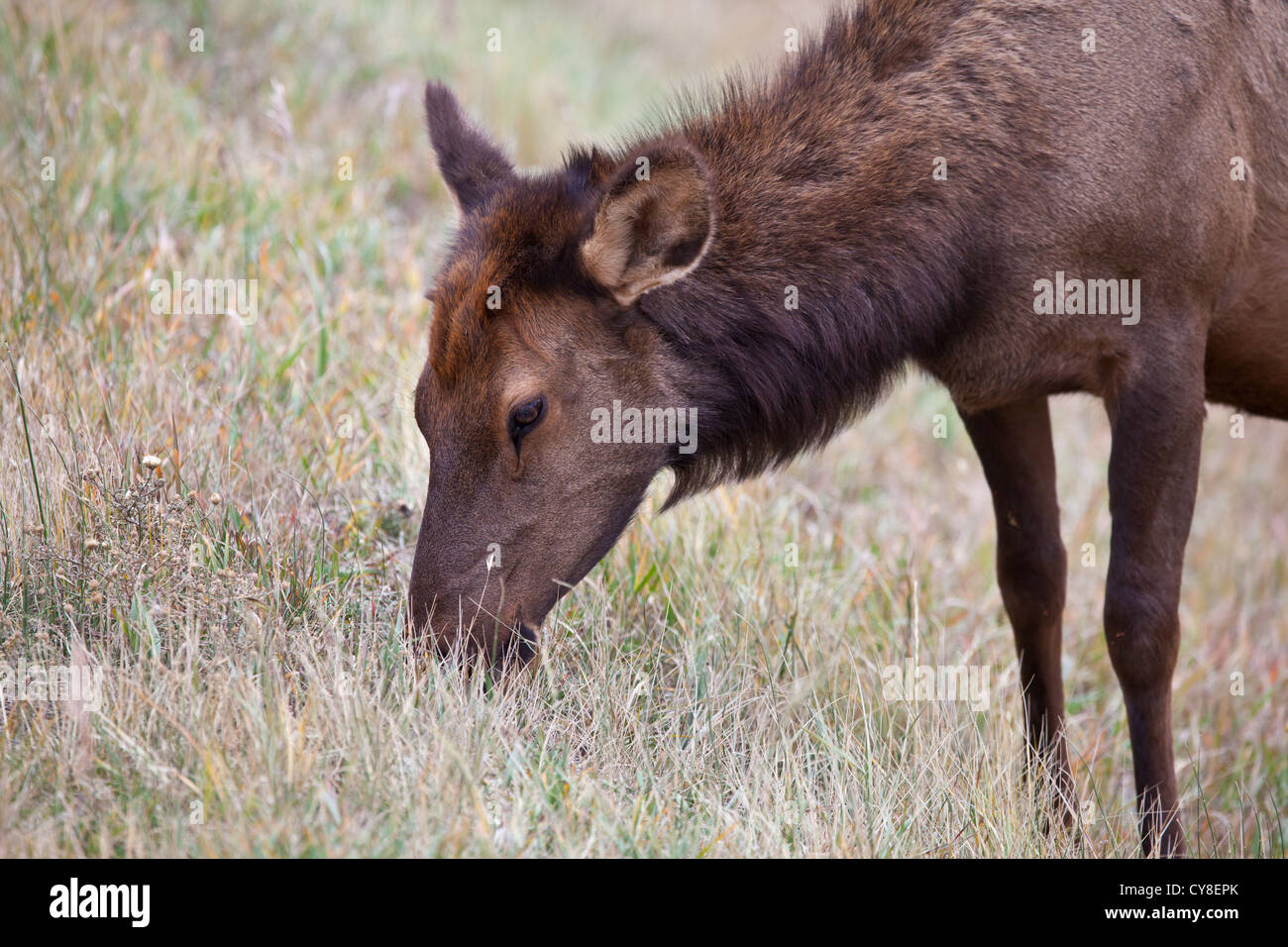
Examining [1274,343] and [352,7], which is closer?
[1274,343]

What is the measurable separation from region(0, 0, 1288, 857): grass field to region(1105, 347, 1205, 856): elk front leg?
31 cm

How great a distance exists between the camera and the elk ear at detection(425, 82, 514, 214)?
4504 millimetres

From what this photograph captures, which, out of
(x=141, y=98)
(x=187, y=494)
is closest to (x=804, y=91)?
(x=187, y=494)

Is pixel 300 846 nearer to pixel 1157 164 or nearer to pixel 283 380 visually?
pixel 283 380

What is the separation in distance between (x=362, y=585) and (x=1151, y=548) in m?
2.85

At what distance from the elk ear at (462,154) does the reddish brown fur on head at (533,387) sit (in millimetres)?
375
